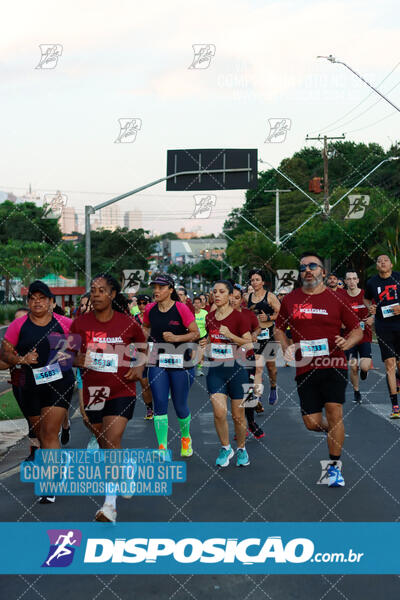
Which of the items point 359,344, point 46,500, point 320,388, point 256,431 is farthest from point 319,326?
point 359,344

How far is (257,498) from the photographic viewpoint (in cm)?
602

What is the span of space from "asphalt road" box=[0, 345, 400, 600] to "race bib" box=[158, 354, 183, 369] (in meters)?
1.02

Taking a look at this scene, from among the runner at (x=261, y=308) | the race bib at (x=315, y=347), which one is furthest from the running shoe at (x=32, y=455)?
the runner at (x=261, y=308)

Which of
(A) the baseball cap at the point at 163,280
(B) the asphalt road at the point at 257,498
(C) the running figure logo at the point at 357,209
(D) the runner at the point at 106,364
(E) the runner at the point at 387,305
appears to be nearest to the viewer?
(B) the asphalt road at the point at 257,498

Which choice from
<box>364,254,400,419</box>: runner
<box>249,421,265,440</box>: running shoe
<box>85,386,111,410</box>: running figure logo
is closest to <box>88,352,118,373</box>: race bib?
<box>85,386,111,410</box>: running figure logo

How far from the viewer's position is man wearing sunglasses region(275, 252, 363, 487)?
6336 mm

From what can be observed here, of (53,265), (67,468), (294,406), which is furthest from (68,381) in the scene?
(53,265)

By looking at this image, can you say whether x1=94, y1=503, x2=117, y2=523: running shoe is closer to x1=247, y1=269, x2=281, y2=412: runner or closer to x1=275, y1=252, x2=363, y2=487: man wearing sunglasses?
x1=275, y1=252, x2=363, y2=487: man wearing sunglasses

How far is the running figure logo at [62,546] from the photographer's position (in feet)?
15.2

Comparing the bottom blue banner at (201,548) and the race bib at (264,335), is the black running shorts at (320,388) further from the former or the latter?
the race bib at (264,335)

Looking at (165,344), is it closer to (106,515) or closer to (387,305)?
(106,515)

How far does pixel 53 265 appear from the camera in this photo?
6175 cm

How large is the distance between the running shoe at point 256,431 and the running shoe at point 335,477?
2173 mm

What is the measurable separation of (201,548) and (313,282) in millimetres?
2577
